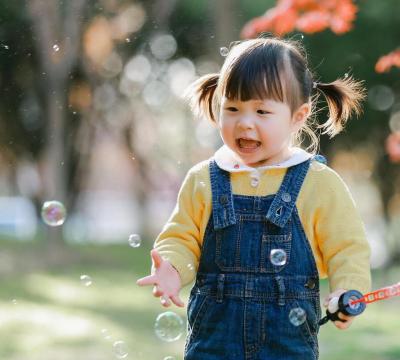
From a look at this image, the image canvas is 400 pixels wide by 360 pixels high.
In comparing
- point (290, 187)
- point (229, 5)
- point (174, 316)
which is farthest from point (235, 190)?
point (229, 5)

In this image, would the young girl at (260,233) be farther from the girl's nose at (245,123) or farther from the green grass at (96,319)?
the green grass at (96,319)

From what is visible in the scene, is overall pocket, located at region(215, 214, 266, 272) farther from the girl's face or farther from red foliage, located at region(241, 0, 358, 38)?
red foliage, located at region(241, 0, 358, 38)

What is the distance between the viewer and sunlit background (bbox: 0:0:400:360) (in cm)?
659

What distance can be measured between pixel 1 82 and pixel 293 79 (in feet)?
48.4

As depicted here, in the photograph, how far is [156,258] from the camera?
2.53m

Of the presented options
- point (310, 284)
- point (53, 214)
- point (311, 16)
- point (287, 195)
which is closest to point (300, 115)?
point (287, 195)

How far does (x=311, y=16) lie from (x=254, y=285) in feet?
11.8

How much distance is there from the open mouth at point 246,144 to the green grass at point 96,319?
11.6 feet

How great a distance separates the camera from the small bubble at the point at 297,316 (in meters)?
2.50

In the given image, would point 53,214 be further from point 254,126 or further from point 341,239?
point 341,239

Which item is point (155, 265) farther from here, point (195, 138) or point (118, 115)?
point (195, 138)

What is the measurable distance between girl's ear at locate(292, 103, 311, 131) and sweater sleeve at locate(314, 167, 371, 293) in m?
0.19

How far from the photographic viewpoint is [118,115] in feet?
62.6

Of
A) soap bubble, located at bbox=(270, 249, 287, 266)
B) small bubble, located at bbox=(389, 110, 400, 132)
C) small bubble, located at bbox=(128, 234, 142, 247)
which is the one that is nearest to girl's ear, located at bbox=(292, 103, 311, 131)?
soap bubble, located at bbox=(270, 249, 287, 266)
